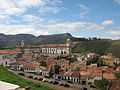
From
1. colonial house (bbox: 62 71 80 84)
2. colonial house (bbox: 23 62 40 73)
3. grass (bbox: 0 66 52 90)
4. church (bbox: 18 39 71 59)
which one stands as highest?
church (bbox: 18 39 71 59)

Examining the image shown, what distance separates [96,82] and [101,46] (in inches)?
1549

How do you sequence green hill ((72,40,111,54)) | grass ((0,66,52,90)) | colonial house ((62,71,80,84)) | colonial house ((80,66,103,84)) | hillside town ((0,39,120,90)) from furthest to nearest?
green hill ((72,40,111,54)) < colonial house ((62,71,80,84)) < colonial house ((80,66,103,84)) < hillside town ((0,39,120,90)) < grass ((0,66,52,90))

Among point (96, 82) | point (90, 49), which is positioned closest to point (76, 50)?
point (90, 49)

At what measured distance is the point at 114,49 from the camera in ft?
212

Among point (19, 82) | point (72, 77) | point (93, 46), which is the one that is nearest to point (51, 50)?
point (93, 46)

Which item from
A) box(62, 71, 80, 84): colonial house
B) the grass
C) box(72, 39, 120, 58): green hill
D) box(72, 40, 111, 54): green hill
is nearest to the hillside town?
box(62, 71, 80, 84): colonial house

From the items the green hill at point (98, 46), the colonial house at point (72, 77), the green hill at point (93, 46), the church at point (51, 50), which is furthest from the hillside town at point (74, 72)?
the green hill at point (93, 46)

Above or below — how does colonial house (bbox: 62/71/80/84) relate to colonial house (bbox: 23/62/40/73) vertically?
below

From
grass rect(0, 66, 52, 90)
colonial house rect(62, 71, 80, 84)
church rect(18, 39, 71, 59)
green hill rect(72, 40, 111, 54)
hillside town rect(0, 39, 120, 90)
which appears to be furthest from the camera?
green hill rect(72, 40, 111, 54)

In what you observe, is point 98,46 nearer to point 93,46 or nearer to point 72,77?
point 93,46

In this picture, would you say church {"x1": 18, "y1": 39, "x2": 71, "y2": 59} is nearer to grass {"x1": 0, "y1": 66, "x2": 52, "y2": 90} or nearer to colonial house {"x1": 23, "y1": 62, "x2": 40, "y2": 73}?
colonial house {"x1": 23, "y1": 62, "x2": 40, "y2": 73}

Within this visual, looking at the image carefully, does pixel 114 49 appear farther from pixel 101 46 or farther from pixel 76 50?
pixel 76 50

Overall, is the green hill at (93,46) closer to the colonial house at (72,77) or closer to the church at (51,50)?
the church at (51,50)

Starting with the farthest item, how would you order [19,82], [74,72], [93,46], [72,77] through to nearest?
[93,46], [74,72], [72,77], [19,82]
